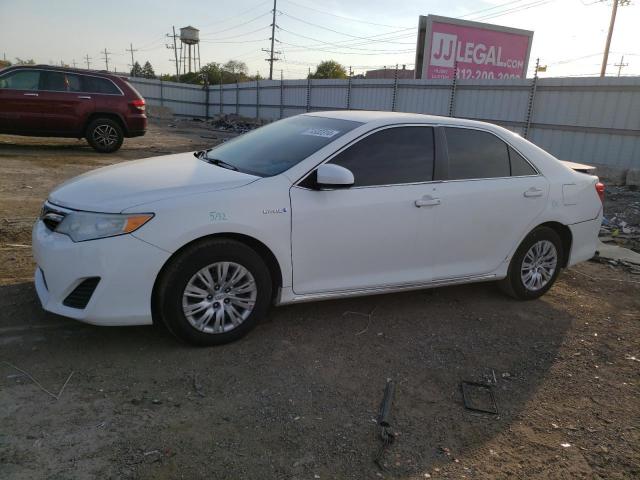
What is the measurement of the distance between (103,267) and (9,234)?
129 inches

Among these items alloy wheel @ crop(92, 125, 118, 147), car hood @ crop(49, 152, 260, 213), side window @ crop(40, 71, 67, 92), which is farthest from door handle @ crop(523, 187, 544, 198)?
side window @ crop(40, 71, 67, 92)

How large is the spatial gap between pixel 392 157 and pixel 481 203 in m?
0.90

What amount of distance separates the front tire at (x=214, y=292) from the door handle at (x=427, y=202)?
1.32 m

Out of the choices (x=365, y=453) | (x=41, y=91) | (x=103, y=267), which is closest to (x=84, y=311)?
(x=103, y=267)

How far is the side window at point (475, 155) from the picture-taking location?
4.38m

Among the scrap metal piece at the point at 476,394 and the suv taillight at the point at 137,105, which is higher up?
the suv taillight at the point at 137,105

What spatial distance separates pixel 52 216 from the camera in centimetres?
345

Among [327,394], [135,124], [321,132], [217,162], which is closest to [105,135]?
[135,124]

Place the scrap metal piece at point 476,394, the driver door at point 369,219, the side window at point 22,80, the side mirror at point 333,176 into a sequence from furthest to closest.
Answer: the side window at point 22,80 → the driver door at point 369,219 → the side mirror at point 333,176 → the scrap metal piece at point 476,394

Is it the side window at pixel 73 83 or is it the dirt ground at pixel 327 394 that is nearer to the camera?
the dirt ground at pixel 327 394

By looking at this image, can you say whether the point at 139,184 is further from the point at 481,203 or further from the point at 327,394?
the point at 481,203

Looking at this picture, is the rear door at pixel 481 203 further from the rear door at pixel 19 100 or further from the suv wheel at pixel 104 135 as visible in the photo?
the rear door at pixel 19 100

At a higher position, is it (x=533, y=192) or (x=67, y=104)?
(x=67, y=104)

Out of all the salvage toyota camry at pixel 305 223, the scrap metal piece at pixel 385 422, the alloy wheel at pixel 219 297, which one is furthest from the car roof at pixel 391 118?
the scrap metal piece at pixel 385 422
